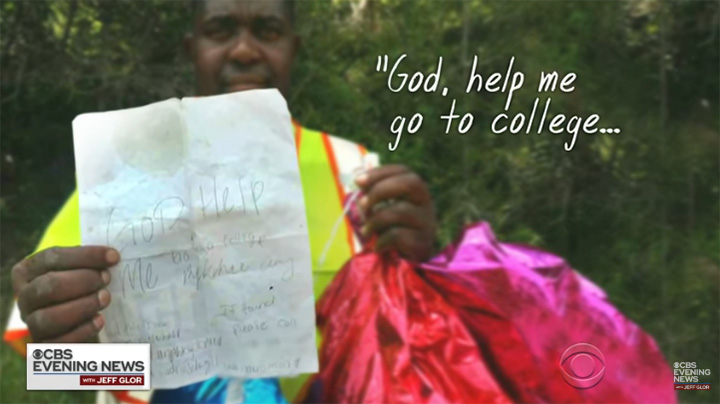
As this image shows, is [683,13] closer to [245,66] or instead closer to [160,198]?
[245,66]

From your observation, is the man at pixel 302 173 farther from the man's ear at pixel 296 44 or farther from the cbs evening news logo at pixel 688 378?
the cbs evening news logo at pixel 688 378

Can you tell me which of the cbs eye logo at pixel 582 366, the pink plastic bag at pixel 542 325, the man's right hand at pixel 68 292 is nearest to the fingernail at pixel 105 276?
the man's right hand at pixel 68 292

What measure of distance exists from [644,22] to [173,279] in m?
1.25

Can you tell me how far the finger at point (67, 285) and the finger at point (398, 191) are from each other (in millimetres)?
615

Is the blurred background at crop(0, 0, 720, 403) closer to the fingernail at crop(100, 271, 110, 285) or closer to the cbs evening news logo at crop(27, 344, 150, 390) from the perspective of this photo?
the cbs evening news logo at crop(27, 344, 150, 390)

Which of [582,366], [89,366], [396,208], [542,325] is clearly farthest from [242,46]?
[582,366]

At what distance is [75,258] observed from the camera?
1830 millimetres

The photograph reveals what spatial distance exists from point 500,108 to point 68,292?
106 cm

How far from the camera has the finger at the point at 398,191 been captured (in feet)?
6.24

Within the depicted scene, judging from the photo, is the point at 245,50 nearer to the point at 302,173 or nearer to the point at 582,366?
the point at 302,173

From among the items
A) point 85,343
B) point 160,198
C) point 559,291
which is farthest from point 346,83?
point 85,343

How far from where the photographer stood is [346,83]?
6.33ft

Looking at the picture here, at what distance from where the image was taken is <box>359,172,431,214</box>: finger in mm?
1901

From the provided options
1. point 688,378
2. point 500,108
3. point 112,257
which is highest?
point 500,108
